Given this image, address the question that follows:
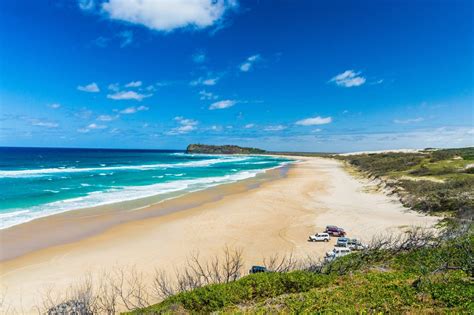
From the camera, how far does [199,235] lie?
72.9 ft

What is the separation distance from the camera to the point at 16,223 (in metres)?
24.0

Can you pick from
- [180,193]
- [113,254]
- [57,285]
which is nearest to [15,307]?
[57,285]

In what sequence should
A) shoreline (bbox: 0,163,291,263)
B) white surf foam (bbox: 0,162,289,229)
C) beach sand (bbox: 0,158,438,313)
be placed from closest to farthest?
beach sand (bbox: 0,158,438,313), shoreline (bbox: 0,163,291,263), white surf foam (bbox: 0,162,289,229)

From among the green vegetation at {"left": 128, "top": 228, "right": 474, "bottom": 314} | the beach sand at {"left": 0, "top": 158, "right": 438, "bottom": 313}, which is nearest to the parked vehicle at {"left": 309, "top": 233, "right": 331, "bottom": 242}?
the beach sand at {"left": 0, "top": 158, "right": 438, "bottom": 313}

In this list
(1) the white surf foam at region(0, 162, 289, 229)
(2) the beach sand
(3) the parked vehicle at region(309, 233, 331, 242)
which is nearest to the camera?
(2) the beach sand

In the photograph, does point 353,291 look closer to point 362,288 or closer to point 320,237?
point 362,288

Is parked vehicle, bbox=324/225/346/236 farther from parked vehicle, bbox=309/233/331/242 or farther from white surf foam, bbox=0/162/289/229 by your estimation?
white surf foam, bbox=0/162/289/229

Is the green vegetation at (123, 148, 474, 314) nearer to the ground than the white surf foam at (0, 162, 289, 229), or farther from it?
farther from it

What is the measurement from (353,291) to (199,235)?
51.4ft

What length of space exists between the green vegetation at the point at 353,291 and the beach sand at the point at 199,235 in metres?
8.21

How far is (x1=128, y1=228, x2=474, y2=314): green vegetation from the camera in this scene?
22.4 feet

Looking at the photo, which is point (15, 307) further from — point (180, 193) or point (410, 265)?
point (180, 193)

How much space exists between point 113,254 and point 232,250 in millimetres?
7209

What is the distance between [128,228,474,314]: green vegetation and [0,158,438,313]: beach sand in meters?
8.21
